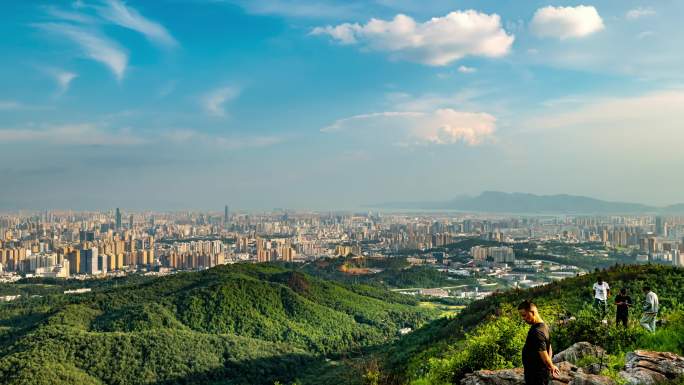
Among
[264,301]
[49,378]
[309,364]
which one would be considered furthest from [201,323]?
[49,378]

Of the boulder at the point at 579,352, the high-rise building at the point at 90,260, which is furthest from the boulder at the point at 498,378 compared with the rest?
the high-rise building at the point at 90,260

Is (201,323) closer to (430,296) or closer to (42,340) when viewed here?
(42,340)

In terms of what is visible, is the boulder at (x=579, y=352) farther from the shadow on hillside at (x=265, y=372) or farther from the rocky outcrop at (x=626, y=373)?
the shadow on hillside at (x=265, y=372)

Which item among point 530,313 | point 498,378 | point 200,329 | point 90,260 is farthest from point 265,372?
point 90,260

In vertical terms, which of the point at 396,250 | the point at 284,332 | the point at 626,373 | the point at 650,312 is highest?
the point at 650,312

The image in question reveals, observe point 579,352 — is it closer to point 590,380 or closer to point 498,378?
point 498,378

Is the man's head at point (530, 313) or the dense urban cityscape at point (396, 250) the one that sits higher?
the man's head at point (530, 313)

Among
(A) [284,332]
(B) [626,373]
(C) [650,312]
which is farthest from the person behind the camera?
(A) [284,332]
